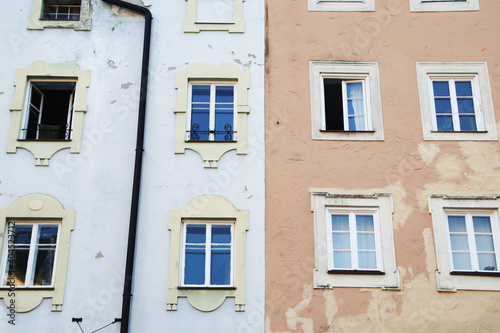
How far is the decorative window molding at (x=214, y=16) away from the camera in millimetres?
15734

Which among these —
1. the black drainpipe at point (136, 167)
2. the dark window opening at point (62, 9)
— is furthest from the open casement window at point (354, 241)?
the dark window opening at point (62, 9)

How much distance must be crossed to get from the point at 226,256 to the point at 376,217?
10.7 ft

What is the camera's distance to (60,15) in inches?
645

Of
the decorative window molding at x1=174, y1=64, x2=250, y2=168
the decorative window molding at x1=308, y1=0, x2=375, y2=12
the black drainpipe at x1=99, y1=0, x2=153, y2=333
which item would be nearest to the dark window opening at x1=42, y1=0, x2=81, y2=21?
the black drainpipe at x1=99, y1=0, x2=153, y2=333

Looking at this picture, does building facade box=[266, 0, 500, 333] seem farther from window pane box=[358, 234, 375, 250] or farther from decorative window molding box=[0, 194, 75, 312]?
decorative window molding box=[0, 194, 75, 312]

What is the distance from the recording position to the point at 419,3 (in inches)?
626

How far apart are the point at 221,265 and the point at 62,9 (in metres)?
7.75

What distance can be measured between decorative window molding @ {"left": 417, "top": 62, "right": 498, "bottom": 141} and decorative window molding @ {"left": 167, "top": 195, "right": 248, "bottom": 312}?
4666mm

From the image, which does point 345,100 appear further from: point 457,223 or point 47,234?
point 47,234

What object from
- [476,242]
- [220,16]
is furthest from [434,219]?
[220,16]

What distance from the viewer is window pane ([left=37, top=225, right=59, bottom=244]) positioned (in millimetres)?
13836

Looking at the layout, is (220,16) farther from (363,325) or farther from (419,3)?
(363,325)

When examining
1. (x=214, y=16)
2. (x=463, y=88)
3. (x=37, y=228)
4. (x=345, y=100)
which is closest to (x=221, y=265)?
(x=37, y=228)

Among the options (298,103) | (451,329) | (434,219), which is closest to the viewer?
(451,329)
